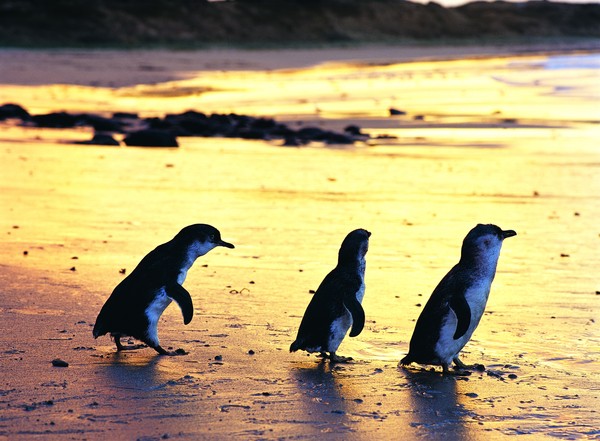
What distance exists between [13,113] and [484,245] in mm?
Answer: 17072

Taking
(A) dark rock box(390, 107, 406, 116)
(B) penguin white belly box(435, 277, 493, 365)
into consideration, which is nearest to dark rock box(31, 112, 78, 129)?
(A) dark rock box(390, 107, 406, 116)

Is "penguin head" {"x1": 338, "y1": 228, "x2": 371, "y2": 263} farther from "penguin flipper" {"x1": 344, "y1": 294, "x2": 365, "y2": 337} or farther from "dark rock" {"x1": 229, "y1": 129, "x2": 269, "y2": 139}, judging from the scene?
"dark rock" {"x1": 229, "y1": 129, "x2": 269, "y2": 139}

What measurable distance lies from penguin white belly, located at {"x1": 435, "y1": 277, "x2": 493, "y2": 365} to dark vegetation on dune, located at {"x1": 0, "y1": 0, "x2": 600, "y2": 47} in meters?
61.5

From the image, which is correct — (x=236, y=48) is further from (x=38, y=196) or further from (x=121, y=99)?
(x=38, y=196)

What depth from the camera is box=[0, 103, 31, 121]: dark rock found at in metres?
21.6

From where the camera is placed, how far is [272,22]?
329 ft

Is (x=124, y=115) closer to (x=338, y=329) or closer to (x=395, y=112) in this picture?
(x=395, y=112)

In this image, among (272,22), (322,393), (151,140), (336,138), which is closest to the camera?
(322,393)

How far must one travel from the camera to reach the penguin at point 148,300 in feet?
20.4

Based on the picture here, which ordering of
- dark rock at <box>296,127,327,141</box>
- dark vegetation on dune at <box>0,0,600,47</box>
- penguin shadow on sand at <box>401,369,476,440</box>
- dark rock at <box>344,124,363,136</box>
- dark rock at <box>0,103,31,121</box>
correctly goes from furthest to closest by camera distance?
1. dark vegetation on dune at <box>0,0,600,47</box>
2. dark rock at <box>0,103,31,121</box>
3. dark rock at <box>344,124,363,136</box>
4. dark rock at <box>296,127,327,141</box>
5. penguin shadow on sand at <box>401,369,476,440</box>

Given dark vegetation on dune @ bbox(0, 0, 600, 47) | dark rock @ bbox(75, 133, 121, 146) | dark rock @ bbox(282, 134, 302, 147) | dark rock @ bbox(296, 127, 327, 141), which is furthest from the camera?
dark vegetation on dune @ bbox(0, 0, 600, 47)

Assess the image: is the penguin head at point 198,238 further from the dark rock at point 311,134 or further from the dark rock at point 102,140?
the dark rock at point 311,134

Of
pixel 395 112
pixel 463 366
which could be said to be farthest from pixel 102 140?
pixel 463 366

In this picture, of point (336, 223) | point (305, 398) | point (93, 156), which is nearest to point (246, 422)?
point (305, 398)
